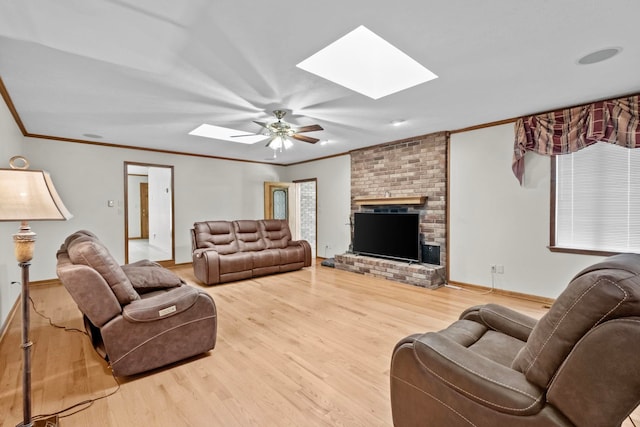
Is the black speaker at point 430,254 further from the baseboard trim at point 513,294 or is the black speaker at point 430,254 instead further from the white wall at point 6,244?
the white wall at point 6,244

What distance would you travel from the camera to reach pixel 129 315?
6.97 feet

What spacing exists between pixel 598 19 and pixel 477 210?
2874mm

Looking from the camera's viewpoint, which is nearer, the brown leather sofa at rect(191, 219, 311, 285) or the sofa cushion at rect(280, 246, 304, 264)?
the brown leather sofa at rect(191, 219, 311, 285)

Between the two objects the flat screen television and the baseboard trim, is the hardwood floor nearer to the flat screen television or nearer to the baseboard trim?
the baseboard trim

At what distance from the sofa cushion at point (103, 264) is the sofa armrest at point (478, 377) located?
2.13 m

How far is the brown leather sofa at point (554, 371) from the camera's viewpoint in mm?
904

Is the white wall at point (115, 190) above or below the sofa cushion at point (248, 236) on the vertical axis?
above

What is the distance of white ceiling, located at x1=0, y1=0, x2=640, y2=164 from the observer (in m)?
1.80

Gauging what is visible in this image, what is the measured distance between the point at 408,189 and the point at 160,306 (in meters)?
4.26

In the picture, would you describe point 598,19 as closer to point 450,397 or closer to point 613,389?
point 613,389

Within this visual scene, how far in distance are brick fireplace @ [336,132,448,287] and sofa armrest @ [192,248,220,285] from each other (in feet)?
7.82

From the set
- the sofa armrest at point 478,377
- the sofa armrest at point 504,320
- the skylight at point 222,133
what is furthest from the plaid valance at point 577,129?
the skylight at point 222,133

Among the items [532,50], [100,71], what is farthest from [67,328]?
[532,50]

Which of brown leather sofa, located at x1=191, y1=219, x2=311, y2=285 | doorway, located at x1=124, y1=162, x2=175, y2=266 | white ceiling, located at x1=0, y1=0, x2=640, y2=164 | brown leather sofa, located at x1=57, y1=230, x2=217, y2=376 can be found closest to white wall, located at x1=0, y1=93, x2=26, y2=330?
white ceiling, located at x1=0, y1=0, x2=640, y2=164
